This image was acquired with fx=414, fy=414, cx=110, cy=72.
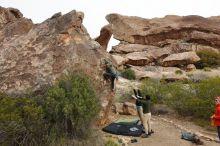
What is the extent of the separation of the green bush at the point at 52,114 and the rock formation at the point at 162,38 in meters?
22.4

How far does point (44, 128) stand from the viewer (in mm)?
11031

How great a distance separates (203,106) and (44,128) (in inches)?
401

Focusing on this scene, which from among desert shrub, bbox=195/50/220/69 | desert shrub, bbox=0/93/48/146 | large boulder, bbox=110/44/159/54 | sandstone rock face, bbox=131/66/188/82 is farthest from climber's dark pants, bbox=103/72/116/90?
large boulder, bbox=110/44/159/54

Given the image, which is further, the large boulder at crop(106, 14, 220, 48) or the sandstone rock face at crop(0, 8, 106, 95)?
the large boulder at crop(106, 14, 220, 48)

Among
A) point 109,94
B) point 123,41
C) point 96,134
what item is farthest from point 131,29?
point 96,134

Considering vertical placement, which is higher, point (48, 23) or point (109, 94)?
point (48, 23)

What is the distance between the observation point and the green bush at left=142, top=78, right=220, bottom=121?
19.2 m

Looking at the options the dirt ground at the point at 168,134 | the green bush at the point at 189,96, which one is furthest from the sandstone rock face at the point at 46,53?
the green bush at the point at 189,96

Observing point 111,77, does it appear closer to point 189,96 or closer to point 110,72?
point 110,72

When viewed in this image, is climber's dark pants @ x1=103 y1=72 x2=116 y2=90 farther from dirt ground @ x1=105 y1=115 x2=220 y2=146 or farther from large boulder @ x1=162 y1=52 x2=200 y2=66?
large boulder @ x1=162 y1=52 x2=200 y2=66

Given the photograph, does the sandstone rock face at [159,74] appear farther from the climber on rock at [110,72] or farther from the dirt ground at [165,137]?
the climber on rock at [110,72]

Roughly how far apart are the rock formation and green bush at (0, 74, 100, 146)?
2241 cm

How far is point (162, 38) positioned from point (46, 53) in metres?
29.9

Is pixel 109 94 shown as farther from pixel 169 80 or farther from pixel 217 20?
pixel 217 20
